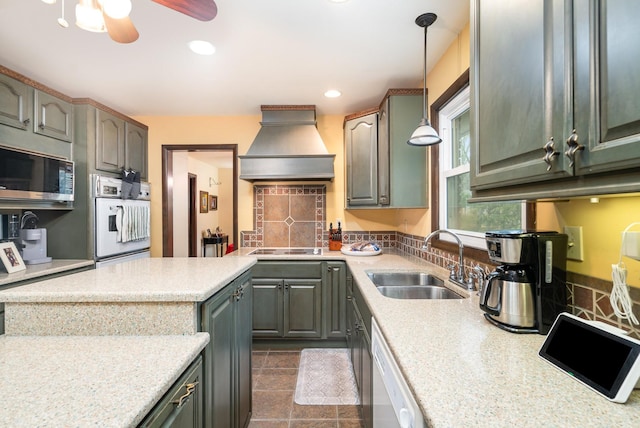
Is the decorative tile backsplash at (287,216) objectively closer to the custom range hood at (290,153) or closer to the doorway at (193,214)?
the custom range hood at (290,153)

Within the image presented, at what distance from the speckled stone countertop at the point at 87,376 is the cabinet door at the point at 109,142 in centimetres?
217

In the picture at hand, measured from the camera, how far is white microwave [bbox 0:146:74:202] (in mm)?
2008

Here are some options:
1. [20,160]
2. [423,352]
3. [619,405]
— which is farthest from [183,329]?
[20,160]

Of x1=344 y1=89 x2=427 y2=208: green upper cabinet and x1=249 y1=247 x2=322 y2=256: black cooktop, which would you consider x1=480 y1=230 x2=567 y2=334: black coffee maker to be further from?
x1=249 y1=247 x2=322 y2=256: black cooktop

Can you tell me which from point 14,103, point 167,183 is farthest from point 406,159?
point 14,103

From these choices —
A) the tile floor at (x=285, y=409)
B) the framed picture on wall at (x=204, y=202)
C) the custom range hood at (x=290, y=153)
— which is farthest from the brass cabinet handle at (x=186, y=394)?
the framed picture on wall at (x=204, y=202)

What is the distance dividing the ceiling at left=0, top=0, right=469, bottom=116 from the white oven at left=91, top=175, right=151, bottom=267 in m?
0.92

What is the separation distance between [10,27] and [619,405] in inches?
125

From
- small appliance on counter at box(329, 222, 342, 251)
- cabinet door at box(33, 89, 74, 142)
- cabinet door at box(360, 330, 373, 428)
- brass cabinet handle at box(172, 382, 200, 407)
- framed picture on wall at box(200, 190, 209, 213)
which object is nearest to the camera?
brass cabinet handle at box(172, 382, 200, 407)

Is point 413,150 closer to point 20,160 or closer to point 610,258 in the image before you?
point 610,258

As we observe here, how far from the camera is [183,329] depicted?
106cm

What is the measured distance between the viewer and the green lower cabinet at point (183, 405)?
0.76 meters

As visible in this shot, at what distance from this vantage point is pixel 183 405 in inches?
35.4

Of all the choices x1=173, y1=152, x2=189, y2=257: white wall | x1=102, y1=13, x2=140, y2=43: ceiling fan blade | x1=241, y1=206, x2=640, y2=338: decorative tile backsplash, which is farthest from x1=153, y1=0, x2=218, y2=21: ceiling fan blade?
x1=173, y1=152, x2=189, y2=257: white wall
